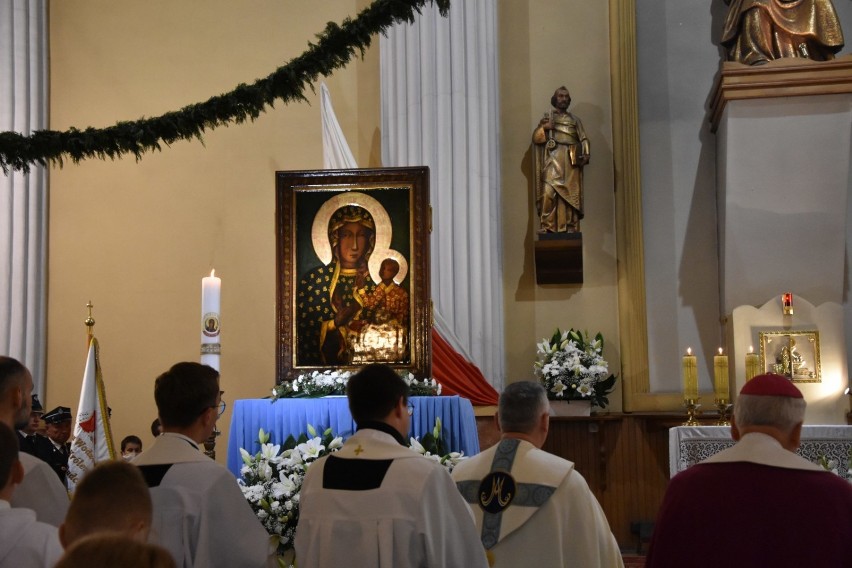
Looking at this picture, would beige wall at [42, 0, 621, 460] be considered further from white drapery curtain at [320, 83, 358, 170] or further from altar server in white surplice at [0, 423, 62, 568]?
altar server in white surplice at [0, 423, 62, 568]

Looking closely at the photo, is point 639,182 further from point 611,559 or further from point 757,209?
point 611,559

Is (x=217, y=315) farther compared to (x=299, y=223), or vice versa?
(x=299, y=223)

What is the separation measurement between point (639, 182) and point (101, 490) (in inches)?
329

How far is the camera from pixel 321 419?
684cm

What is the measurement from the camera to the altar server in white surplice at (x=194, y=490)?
342 centimetres

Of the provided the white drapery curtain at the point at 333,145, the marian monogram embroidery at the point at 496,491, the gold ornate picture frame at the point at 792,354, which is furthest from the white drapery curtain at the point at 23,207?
the marian monogram embroidery at the point at 496,491

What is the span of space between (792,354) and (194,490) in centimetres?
705

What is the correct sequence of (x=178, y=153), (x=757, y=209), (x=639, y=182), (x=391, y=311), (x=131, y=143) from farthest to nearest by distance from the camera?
(x=178, y=153) < (x=639, y=182) < (x=757, y=209) < (x=391, y=311) < (x=131, y=143)

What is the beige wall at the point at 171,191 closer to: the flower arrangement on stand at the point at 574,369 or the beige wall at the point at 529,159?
the beige wall at the point at 529,159

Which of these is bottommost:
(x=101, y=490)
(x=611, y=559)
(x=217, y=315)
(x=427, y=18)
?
(x=611, y=559)

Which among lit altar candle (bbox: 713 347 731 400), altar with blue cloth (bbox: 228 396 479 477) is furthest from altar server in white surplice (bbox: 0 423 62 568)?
lit altar candle (bbox: 713 347 731 400)

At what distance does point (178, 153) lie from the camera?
10.8 meters

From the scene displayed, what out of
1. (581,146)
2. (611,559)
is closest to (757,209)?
(581,146)

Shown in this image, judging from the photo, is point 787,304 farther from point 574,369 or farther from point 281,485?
point 281,485
